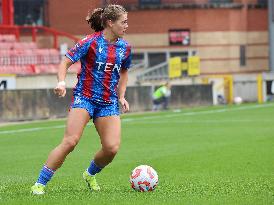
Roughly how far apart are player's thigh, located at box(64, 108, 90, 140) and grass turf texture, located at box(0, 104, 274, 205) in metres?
0.66

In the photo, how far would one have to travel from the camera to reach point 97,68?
38.8 feet

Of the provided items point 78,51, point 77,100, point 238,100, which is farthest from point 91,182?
point 238,100

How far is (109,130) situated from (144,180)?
707 mm

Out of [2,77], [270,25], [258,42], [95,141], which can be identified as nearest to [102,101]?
[95,141]

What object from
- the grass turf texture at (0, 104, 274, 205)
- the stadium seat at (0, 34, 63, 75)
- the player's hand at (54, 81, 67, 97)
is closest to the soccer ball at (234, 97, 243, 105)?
the stadium seat at (0, 34, 63, 75)

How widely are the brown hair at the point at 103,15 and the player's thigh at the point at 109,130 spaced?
3.27 feet

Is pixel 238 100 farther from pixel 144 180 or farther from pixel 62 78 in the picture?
pixel 62 78

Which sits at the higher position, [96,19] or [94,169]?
[96,19]

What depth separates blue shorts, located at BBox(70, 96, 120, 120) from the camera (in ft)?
38.5

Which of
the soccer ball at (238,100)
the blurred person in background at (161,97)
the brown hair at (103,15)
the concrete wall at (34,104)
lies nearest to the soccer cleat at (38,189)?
the brown hair at (103,15)

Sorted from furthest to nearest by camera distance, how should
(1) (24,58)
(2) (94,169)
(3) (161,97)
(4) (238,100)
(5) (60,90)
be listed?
1. (4) (238,100)
2. (3) (161,97)
3. (1) (24,58)
4. (2) (94,169)
5. (5) (60,90)

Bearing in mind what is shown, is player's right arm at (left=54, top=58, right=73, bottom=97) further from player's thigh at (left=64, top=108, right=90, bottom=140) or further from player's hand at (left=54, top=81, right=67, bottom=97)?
player's thigh at (left=64, top=108, right=90, bottom=140)

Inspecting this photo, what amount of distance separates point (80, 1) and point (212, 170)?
44.7 m

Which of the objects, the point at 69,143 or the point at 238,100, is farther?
the point at 238,100
